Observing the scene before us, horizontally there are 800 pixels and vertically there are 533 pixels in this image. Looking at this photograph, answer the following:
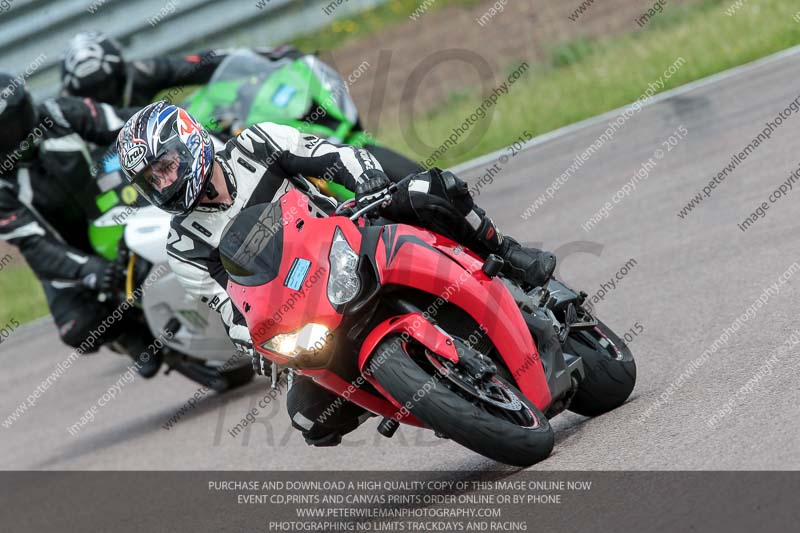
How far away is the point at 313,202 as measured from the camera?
19.2 ft

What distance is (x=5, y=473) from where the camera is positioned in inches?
362

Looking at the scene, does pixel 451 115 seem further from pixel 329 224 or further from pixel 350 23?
pixel 329 224

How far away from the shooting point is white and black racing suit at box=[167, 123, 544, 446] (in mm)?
5438

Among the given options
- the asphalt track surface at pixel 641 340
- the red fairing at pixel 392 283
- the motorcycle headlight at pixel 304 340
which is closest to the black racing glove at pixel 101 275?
the asphalt track surface at pixel 641 340

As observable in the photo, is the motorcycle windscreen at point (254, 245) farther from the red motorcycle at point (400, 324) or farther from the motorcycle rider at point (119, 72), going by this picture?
the motorcycle rider at point (119, 72)

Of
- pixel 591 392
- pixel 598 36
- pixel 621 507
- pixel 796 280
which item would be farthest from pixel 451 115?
pixel 621 507

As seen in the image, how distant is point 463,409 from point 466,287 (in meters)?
0.61

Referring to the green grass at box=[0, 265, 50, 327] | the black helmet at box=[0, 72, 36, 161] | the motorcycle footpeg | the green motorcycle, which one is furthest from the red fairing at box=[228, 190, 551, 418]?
the green grass at box=[0, 265, 50, 327]

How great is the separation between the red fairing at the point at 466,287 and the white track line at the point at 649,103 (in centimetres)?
835

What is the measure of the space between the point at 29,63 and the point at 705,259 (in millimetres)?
9858

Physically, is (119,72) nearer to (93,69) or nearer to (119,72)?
(119,72)

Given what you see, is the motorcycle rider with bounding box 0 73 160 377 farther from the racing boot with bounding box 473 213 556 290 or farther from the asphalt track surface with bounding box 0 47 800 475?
the racing boot with bounding box 473 213 556 290

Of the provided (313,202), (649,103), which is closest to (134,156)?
(313,202)

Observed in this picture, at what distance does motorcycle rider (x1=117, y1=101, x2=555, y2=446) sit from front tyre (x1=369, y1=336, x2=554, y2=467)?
2.21 feet
